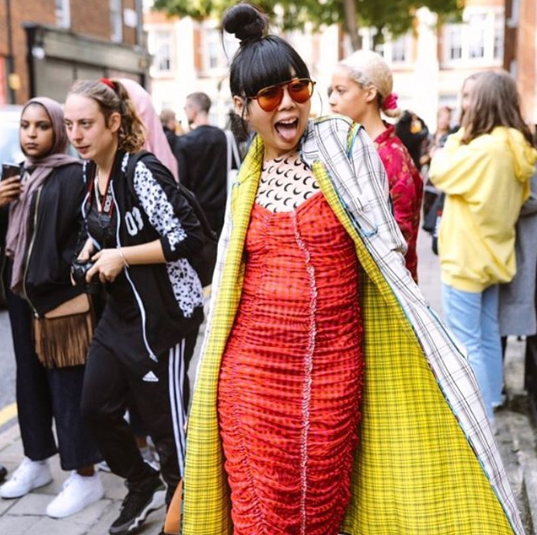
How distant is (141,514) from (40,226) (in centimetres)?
131

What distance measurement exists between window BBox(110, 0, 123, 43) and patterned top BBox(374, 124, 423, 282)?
2297cm

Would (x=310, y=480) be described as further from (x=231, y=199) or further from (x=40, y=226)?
(x=40, y=226)

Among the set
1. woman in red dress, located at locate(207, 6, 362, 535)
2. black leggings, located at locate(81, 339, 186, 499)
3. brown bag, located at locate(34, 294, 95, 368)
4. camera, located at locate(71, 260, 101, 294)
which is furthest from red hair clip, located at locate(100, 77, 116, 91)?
woman in red dress, located at locate(207, 6, 362, 535)

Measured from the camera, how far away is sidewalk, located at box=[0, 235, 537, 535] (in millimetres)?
3543

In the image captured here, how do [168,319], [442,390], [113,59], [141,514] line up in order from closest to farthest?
1. [442,390]
2. [168,319]
3. [141,514]
4. [113,59]

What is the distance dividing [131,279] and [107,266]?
121mm

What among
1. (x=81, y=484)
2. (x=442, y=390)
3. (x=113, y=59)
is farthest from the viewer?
(x=113, y=59)

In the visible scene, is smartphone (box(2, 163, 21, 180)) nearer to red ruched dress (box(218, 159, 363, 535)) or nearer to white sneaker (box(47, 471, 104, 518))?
white sneaker (box(47, 471, 104, 518))

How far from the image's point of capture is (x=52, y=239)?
11.8ft

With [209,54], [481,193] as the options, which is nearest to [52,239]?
[481,193]

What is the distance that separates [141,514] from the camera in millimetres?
3516

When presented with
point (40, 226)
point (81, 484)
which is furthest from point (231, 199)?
point (81, 484)

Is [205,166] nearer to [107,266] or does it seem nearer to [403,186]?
[403,186]

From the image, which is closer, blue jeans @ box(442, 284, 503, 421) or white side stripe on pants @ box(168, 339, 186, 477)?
white side stripe on pants @ box(168, 339, 186, 477)
